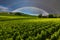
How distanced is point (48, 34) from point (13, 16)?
2366 cm

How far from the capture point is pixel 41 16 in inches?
1190

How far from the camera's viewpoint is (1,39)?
7434mm

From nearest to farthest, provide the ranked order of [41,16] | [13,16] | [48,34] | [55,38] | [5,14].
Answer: [55,38] → [48,34] → [41,16] → [13,16] → [5,14]

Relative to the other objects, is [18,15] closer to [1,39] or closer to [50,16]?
[50,16]

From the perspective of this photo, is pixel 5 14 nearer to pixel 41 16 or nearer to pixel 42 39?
pixel 41 16

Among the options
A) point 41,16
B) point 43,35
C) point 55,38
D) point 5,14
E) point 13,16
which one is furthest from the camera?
point 5,14

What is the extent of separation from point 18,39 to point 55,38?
1884 mm

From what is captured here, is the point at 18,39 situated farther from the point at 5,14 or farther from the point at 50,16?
the point at 5,14

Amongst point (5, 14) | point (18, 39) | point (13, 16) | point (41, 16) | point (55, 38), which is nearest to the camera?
point (18, 39)

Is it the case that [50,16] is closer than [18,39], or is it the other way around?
[18,39]

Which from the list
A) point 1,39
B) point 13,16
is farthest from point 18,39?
point 13,16

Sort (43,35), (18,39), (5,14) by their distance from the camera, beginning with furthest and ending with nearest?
(5,14), (43,35), (18,39)

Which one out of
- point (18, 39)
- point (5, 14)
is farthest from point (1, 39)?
point (5, 14)

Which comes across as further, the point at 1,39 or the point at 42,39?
the point at 42,39
